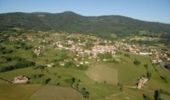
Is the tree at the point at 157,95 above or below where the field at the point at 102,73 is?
below

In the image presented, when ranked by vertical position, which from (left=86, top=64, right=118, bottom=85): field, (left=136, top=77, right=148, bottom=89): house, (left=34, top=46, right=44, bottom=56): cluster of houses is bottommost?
(left=136, top=77, right=148, bottom=89): house

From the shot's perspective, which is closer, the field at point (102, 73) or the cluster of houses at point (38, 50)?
the field at point (102, 73)

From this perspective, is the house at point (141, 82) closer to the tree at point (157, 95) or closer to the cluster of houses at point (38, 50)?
the tree at point (157, 95)

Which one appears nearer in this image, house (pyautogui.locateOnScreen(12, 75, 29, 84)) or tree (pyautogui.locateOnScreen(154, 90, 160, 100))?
tree (pyautogui.locateOnScreen(154, 90, 160, 100))

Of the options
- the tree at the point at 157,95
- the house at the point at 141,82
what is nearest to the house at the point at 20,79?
the house at the point at 141,82

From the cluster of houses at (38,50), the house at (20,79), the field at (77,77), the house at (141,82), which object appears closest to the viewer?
the field at (77,77)

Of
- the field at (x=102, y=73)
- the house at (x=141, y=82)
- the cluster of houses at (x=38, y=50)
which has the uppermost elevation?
the cluster of houses at (x=38, y=50)

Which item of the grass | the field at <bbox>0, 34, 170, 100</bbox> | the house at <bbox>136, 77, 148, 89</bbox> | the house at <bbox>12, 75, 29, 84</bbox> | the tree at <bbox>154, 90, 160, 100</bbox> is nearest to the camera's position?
the grass

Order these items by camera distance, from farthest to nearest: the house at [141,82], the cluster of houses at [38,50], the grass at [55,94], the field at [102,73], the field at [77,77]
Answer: the cluster of houses at [38,50]
the field at [102,73]
the house at [141,82]
the field at [77,77]
the grass at [55,94]

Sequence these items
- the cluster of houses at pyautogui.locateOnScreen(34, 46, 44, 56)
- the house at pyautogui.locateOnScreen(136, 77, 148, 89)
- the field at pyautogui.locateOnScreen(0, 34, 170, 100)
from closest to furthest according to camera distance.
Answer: the field at pyautogui.locateOnScreen(0, 34, 170, 100), the house at pyautogui.locateOnScreen(136, 77, 148, 89), the cluster of houses at pyautogui.locateOnScreen(34, 46, 44, 56)

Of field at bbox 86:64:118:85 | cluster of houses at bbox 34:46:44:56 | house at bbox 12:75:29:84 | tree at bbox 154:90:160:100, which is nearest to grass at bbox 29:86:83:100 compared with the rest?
house at bbox 12:75:29:84

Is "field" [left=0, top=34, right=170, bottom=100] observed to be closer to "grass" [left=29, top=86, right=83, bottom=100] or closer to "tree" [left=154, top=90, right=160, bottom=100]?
"grass" [left=29, top=86, right=83, bottom=100]

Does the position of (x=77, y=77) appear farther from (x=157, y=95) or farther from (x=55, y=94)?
(x=157, y=95)

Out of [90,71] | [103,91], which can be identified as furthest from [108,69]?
[103,91]
